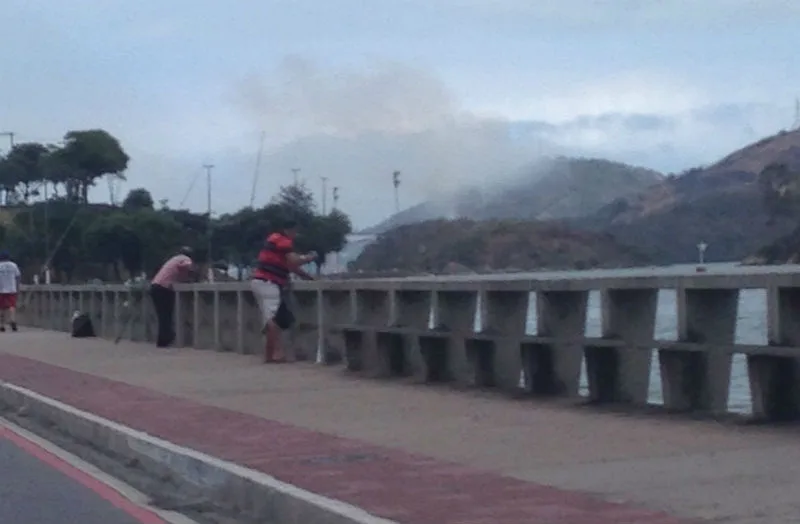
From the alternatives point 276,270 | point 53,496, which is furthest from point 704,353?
point 276,270

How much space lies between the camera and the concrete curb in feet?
28.9

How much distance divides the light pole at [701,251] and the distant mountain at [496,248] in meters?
1.03

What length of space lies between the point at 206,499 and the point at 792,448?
380cm

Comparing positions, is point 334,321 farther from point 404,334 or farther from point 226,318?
Result: point 226,318

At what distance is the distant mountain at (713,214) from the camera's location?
52.6 ft

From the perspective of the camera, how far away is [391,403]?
14.6 meters

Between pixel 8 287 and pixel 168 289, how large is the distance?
906 cm

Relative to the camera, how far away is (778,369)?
37.7ft

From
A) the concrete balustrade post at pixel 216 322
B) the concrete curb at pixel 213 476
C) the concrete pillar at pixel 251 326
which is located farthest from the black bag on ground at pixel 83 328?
the concrete curb at pixel 213 476

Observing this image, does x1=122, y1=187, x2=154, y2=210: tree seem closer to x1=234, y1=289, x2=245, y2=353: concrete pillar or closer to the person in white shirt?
the person in white shirt

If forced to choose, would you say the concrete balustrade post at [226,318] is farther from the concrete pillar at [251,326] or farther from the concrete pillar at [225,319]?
the concrete pillar at [251,326]

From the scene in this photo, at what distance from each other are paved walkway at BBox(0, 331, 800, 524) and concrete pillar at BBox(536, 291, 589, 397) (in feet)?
1.41

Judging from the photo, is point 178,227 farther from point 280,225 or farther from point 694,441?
point 694,441

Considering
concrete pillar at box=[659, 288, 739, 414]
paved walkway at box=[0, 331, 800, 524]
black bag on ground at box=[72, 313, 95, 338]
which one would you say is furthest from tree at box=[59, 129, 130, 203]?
concrete pillar at box=[659, 288, 739, 414]
